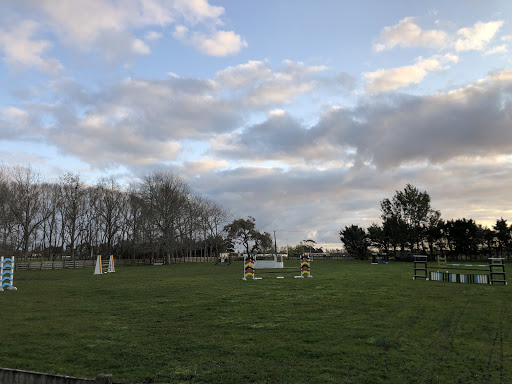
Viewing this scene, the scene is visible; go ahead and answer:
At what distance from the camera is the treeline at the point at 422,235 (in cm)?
5244

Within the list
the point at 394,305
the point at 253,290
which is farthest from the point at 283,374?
the point at 253,290

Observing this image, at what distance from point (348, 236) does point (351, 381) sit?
57378 millimetres

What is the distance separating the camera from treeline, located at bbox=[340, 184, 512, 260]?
2064 inches

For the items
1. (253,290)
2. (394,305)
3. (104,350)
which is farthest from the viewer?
(253,290)

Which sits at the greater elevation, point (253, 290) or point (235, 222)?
point (235, 222)

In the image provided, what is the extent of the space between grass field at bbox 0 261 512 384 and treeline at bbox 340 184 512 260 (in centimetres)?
4465

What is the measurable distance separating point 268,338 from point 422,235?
5450 cm

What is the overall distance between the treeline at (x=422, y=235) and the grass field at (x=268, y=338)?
44655mm

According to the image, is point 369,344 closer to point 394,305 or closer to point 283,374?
point 283,374

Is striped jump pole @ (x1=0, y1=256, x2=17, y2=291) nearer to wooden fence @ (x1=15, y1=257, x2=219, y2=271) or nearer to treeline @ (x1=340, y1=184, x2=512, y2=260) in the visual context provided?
wooden fence @ (x1=15, y1=257, x2=219, y2=271)

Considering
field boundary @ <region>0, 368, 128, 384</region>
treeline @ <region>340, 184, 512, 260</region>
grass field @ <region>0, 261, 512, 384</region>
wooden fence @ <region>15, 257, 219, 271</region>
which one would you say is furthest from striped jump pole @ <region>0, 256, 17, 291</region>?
treeline @ <region>340, 184, 512, 260</region>

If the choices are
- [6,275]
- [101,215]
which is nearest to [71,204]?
[101,215]

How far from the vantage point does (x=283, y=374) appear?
18.8 ft

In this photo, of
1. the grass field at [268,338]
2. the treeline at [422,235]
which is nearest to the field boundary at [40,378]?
the grass field at [268,338]
